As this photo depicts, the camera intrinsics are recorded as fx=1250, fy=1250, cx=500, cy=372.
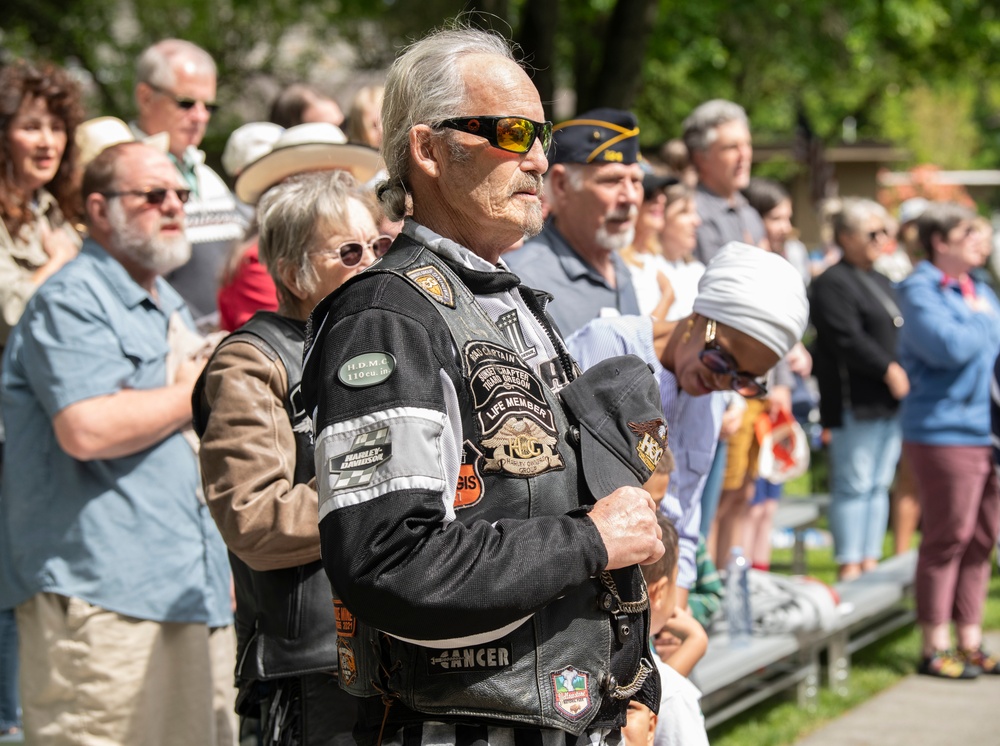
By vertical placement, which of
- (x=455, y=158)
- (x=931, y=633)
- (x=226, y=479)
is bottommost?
(x=931, y=633)

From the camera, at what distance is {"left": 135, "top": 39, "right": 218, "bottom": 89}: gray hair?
585 cm

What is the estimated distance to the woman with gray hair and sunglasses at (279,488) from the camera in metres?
2.99

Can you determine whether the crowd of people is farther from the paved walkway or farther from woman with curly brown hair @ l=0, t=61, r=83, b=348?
the paved walkway

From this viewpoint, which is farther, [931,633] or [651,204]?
[931,633]

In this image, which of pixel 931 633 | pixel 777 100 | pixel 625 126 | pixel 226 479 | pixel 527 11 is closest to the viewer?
pixel 226 479

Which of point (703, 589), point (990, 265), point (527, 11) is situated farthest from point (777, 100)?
point (703, 589)

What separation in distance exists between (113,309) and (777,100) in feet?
77.7

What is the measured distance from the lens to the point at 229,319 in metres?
4.10

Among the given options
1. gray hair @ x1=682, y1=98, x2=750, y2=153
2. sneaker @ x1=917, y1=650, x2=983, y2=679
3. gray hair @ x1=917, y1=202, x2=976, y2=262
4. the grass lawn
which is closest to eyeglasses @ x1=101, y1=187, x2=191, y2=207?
the grass lawn

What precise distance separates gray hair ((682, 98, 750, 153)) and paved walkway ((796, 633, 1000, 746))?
3.15m

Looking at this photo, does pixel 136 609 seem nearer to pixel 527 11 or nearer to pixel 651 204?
pixel 651 204

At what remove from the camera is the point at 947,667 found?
6574mm

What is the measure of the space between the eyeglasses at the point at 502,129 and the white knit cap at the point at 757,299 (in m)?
1.12

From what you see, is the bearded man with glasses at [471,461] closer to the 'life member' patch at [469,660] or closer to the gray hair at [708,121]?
the 'life member' patch at [469,660]
